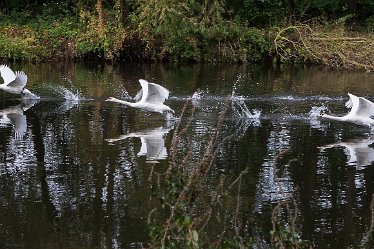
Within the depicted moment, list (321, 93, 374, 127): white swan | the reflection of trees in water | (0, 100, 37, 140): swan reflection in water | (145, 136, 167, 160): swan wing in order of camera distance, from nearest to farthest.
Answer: the reflection of trees in water
(145, 136, 167, 160): swan wing
(0, 100, 37, 140): swan reflection in water
(321, 93, 374, 127): white swan

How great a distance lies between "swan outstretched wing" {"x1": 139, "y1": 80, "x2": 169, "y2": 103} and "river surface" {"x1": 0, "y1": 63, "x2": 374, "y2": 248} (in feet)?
2.01

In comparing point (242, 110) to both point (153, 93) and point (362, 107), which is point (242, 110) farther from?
point (362, 107)

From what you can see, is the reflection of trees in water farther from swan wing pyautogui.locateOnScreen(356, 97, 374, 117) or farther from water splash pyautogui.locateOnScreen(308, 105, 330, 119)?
water splash pyautogui.locateOnScreen(308, 105, 330, 119)

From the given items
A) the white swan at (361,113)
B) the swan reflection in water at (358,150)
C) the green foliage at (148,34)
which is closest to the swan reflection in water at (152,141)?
the swan reflection in water at (358,150)

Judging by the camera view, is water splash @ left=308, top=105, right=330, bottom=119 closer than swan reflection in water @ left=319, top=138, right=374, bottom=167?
No

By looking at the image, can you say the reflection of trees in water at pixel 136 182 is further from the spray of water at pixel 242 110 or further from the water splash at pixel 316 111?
A: the water splash at pixel 316 111

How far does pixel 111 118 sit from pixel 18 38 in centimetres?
1574

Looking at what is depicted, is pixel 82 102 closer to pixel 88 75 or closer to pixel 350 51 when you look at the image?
pixel 88 75

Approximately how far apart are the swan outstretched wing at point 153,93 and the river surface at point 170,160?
61 centimetres

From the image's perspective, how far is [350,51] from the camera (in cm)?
3055

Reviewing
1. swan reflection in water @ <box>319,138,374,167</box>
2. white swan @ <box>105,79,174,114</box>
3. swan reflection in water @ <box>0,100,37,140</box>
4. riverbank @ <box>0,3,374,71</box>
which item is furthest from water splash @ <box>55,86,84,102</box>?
riverbank @ <box>0,3,374,71</box>

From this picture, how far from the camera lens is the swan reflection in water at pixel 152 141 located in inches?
566

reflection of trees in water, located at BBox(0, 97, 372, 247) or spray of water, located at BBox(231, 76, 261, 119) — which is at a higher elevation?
reflection of trees in water, located at BBox(0, 97, 372, 247)

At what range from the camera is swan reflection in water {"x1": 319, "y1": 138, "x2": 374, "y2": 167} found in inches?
565
